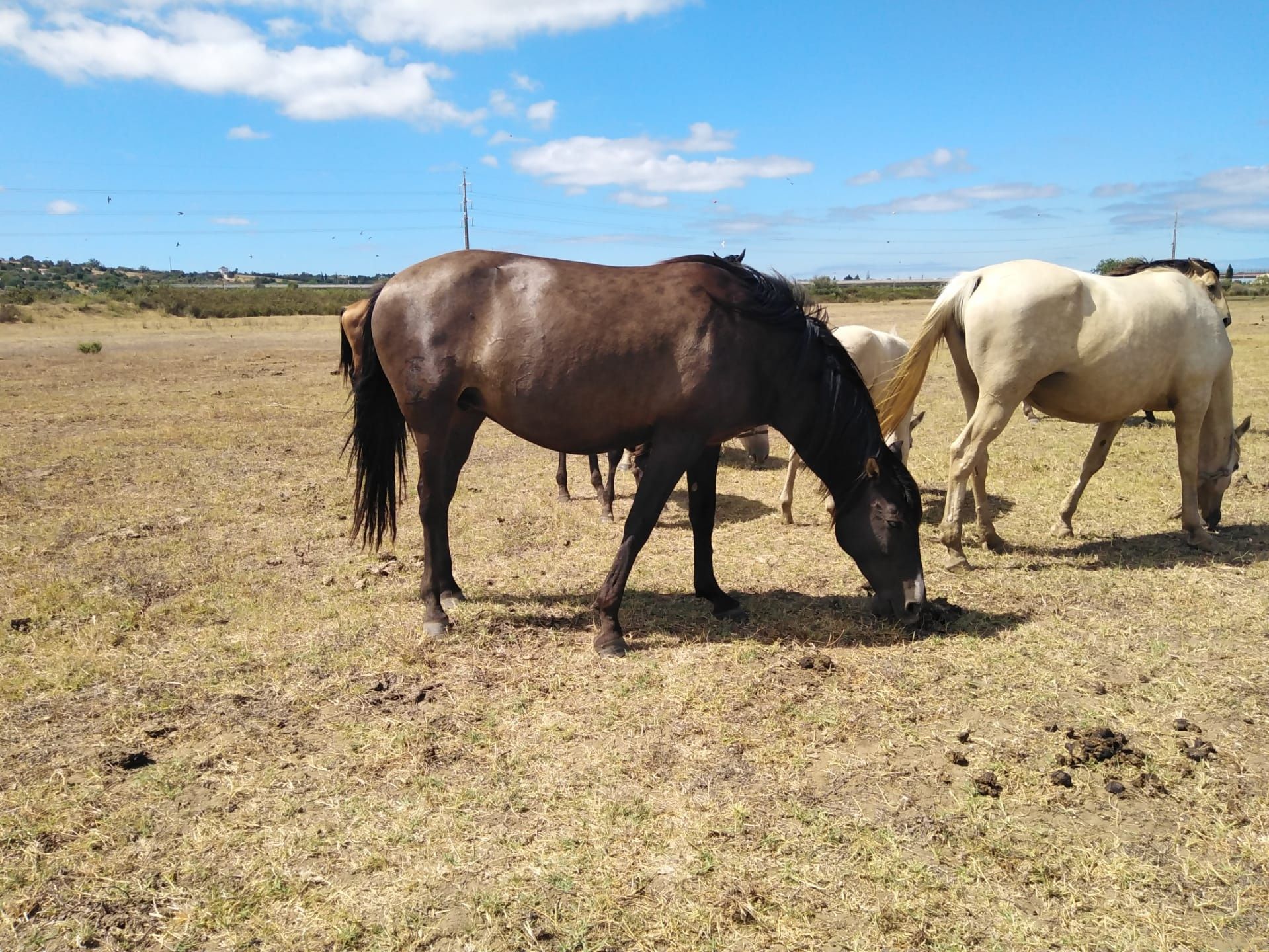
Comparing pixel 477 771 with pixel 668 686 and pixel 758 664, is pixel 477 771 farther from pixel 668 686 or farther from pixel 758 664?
pixel 758 664

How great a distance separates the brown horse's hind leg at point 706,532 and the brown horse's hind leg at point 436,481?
1.47 metres

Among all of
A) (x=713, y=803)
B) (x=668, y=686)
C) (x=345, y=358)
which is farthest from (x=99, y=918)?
(x=345, y=358)

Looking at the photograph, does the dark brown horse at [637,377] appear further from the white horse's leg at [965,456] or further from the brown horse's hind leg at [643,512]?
the white horse's leg at [965,456]

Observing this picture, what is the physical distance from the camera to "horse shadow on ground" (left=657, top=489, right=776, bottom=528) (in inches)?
312

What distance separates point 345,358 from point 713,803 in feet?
13.7

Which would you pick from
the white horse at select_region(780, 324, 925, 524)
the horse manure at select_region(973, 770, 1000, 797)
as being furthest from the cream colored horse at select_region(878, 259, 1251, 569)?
the horse manure at select_region(973, 770, 1000, 797)

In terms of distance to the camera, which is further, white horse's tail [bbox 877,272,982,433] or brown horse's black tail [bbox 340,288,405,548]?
white horse's tail [bbox 877,272,982,433]

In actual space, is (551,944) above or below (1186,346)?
below

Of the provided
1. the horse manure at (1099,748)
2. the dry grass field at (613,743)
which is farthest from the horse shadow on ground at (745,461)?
the horse manure at (1099,748)

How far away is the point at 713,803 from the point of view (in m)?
3.28

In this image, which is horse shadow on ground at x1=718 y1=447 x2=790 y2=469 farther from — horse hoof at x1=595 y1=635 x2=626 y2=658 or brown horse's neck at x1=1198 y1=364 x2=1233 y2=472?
horse hoof at x1=595 y1=635 x2=626 y2=658

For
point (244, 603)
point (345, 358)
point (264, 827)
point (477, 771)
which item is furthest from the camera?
point (345, 358)

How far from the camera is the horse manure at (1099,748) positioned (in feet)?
11.7

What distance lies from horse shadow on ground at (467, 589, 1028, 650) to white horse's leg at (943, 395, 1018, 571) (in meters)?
0.96
